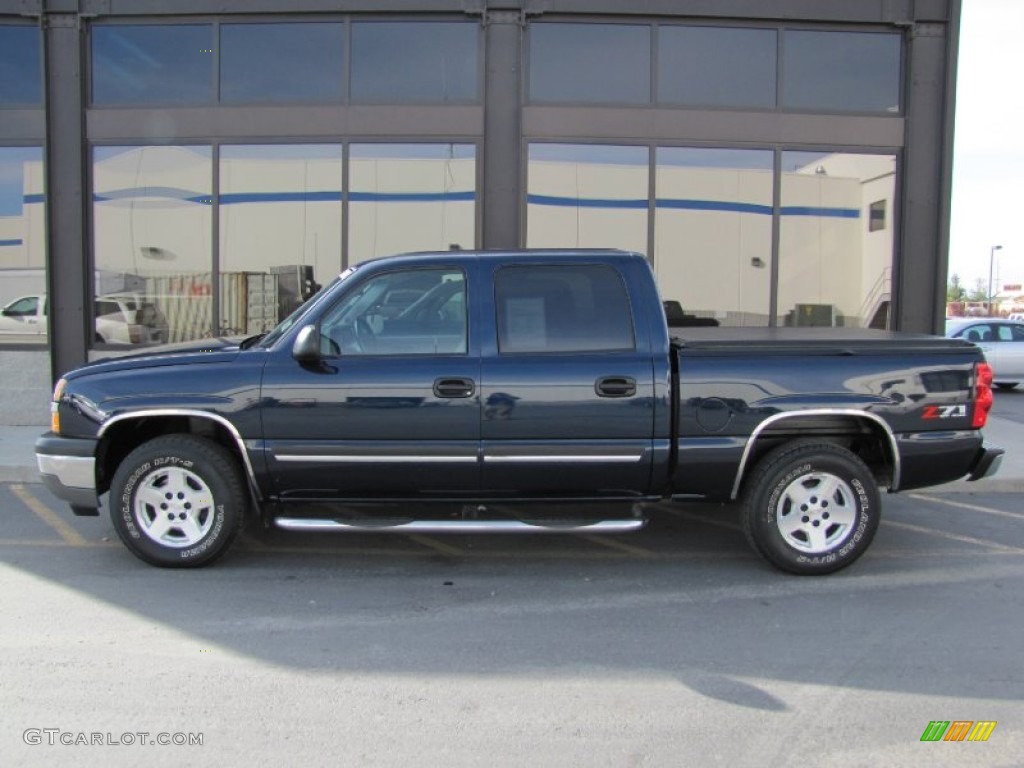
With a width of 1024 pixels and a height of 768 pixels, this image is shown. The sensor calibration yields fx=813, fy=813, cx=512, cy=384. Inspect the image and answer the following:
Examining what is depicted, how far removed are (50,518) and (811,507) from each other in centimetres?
556

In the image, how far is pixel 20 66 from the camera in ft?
33.7

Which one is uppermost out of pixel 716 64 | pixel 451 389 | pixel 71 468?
pixel 716 64

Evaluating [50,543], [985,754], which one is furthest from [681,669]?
[50,543]

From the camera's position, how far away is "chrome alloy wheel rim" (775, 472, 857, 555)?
15.9 feet

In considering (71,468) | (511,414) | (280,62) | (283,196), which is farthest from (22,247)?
(511,414)

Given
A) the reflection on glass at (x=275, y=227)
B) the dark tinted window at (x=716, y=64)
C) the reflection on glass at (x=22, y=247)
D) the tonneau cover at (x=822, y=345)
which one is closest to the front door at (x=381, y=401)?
the tonneau cover at (x=822, y=345)

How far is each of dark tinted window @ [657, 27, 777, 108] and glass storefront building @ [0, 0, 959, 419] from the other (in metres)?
0.03

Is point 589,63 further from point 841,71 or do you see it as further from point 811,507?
point 811,507

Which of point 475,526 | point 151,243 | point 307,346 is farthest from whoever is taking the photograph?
point 151,243

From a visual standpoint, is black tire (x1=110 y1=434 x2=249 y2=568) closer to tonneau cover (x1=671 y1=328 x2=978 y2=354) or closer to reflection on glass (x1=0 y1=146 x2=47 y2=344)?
tonneau cover (x1=671 y1=328 x2=978 y2=354)

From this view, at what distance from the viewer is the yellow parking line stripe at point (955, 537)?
5570 millimetres

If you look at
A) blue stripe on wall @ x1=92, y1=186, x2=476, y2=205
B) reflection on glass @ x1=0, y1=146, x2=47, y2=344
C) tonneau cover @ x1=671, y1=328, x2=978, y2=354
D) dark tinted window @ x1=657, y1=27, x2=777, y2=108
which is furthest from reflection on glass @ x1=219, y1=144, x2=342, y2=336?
tonneau cover @ x1=671, y1=328, x2=978, y2=354

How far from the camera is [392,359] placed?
15.7ft

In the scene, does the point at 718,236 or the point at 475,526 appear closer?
the point at 475,526
